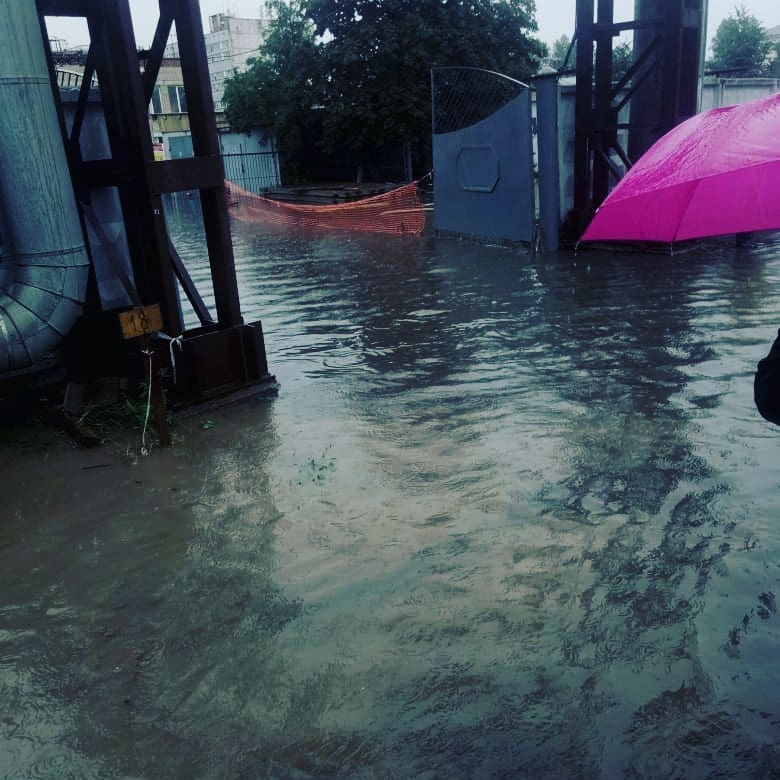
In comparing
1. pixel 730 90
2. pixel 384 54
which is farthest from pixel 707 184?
pixel 384 54

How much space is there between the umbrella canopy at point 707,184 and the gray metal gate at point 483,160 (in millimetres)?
9818

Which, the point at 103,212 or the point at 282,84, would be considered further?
the point at 282,84

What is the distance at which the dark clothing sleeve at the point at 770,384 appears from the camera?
2.39 meters

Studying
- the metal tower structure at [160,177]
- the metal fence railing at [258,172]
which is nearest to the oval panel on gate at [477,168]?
the metal tower structure at [160,177]

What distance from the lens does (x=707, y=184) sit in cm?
315

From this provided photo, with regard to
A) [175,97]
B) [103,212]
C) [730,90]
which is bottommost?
[103,212]

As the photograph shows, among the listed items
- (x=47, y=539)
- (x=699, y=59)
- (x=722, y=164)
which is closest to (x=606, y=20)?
(x=699, y=59)

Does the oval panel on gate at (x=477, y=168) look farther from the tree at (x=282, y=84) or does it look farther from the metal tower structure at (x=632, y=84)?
the tree at (x=282, y=84)

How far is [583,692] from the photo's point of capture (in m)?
3.10

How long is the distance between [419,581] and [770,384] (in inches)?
81.7

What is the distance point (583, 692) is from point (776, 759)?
2.29ft

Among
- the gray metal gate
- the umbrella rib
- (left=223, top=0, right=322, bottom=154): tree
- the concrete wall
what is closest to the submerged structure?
the umbrella rib

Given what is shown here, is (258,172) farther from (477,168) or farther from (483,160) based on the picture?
(483,160)

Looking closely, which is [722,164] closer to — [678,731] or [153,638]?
[678,731]
